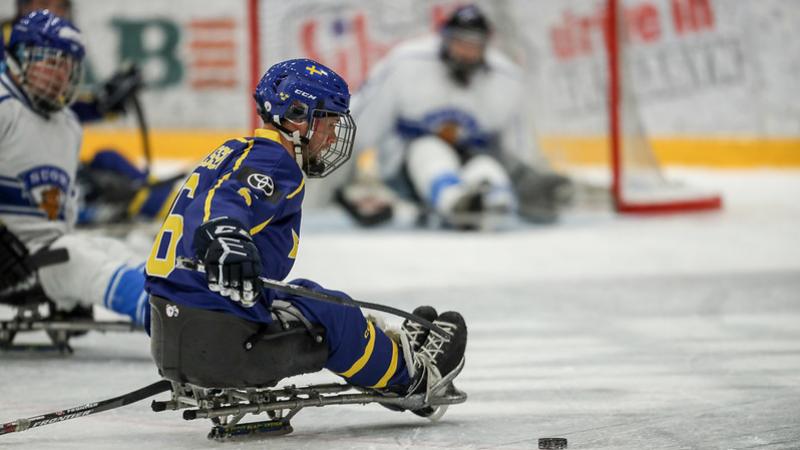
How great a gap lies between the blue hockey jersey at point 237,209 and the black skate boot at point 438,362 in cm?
37

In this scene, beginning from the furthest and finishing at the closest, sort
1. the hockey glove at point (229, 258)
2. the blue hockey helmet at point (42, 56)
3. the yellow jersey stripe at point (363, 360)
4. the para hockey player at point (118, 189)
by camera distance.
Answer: the para hockey player at point (118, 189) → the blue hockey helmet at point (42, 56) → the yellow jersey stripe at point (363, 360) → the hockey glove at point (229, 258)

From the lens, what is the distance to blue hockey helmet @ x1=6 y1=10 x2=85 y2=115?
13.6 ft

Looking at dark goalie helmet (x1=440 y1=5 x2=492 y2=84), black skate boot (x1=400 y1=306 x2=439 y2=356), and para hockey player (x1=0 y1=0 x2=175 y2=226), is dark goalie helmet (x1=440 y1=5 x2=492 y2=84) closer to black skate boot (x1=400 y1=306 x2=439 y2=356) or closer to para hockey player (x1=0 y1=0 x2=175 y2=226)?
para hockey player (x1=0 y1=0 x2=175 y2=226)

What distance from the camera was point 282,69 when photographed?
10.1ft

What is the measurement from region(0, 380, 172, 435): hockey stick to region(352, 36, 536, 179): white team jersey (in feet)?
14.0

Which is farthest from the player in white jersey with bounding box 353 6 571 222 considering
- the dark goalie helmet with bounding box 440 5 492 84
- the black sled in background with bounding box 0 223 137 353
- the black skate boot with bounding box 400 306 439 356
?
the black skate boot with bounding box 400 306 439 356

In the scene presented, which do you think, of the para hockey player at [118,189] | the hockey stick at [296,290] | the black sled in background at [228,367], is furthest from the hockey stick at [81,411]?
the para hockey player at [118,189]

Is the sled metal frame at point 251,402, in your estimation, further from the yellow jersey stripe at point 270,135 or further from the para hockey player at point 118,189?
the para hockey player at point 118,189

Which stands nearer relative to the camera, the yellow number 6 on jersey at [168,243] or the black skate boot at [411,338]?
the yellow number 6 on jersey at [168,243]

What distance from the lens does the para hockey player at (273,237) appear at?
2.88 m

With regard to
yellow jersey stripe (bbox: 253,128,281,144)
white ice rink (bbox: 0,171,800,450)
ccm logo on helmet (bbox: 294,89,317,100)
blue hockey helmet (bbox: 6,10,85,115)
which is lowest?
white ice rink (bbox: 0,171,800,450)

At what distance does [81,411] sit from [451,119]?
4587 mm

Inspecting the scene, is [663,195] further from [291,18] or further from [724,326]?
[724,326]

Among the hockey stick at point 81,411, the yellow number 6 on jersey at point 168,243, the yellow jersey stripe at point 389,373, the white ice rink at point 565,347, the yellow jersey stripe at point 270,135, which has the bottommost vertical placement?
the white ice rink at point 565,347
